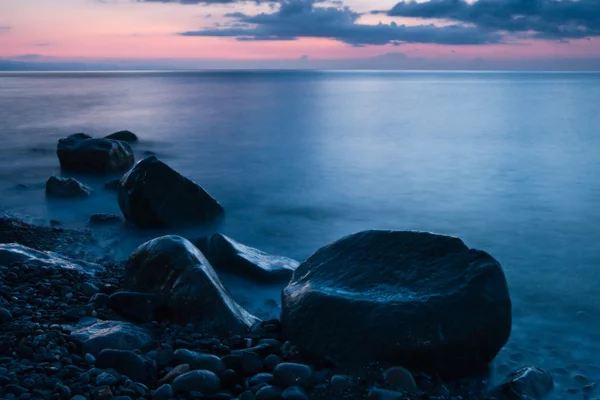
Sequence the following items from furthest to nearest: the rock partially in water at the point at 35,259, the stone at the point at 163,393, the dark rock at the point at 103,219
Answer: the dark rock at the point at 103,219 < the rock partially in water at the point at 35,259 < the stone at the point at 163,393

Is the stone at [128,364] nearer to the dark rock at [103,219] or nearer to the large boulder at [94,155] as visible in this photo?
the dark rock at [103,219]

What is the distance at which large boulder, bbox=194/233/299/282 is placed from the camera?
18.1 ft

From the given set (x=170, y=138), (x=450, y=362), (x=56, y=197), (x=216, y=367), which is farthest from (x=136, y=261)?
(x=170, y=138)

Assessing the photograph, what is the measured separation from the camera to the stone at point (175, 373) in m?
3.31

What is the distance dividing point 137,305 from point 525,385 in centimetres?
259

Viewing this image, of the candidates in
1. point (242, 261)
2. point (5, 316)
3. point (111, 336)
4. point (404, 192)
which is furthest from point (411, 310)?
point (404, 192)

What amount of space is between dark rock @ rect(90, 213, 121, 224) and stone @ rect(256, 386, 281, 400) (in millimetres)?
4732

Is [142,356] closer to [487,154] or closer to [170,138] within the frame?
[487,154]

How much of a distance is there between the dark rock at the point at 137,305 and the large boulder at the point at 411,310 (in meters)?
0.91

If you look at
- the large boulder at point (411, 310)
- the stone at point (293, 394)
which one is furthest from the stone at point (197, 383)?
the large boulder at point (411, 310)

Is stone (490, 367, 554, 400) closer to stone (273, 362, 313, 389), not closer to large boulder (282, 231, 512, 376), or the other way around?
large boulder (282, 231, 512, 376)

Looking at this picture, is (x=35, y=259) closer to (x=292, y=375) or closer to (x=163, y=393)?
(x=163, y=393)

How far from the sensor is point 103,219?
7473 mm

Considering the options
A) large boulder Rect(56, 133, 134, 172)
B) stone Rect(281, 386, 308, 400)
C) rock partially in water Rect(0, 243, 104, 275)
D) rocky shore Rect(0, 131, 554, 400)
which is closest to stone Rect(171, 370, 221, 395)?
rocky shore Rect(0, 131, 554, 400)
